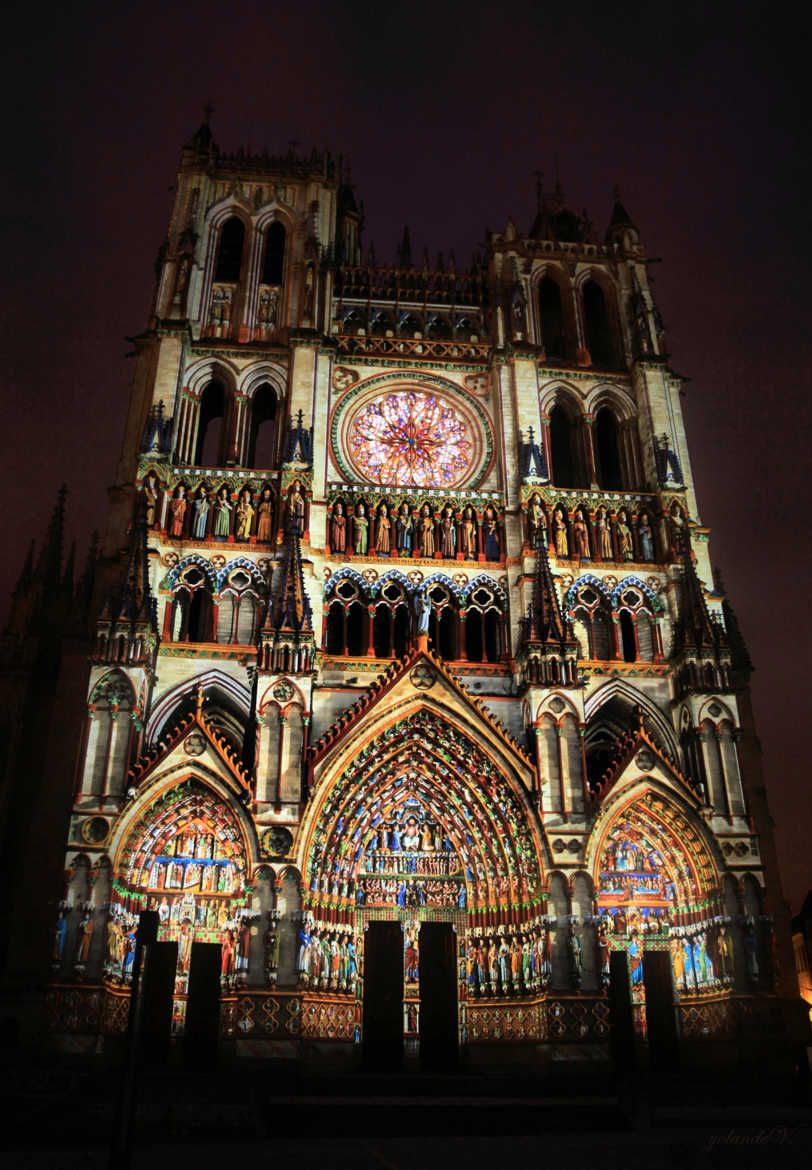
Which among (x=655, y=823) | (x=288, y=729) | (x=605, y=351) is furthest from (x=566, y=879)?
(x=605, y=351)

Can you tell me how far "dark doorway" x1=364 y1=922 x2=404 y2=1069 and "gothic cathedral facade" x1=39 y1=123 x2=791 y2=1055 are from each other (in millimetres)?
139

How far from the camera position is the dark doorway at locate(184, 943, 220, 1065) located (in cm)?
2223

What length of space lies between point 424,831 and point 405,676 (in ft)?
14.1

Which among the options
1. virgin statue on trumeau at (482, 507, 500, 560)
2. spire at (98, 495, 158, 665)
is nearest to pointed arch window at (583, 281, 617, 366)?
virgin statue on trumeau at (482, 507, 500, 560)

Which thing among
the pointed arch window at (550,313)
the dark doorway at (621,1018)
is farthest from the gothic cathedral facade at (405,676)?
the dark doorway at (621,1018)

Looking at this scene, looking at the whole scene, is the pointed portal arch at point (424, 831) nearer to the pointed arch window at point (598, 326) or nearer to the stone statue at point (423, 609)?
the stone statue at point (423, 609)

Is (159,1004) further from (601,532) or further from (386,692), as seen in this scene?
(601,532)

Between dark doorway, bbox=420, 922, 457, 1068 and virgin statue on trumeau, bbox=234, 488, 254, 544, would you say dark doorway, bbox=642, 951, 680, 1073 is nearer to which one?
dark doorway, bbox=420, 922, 457, 1068

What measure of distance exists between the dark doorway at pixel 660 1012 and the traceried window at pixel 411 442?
15577mm

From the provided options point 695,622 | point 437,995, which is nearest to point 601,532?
point 695,622

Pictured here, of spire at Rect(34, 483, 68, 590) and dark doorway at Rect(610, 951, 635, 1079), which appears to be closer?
dark doorway at Rect(610, 951, 635, 1079)

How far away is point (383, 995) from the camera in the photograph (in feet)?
78.6

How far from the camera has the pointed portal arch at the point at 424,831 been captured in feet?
80.2

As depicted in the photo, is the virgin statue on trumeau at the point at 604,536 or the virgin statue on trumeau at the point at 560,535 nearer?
the virgin statue on trumeau at the point at 560,535
